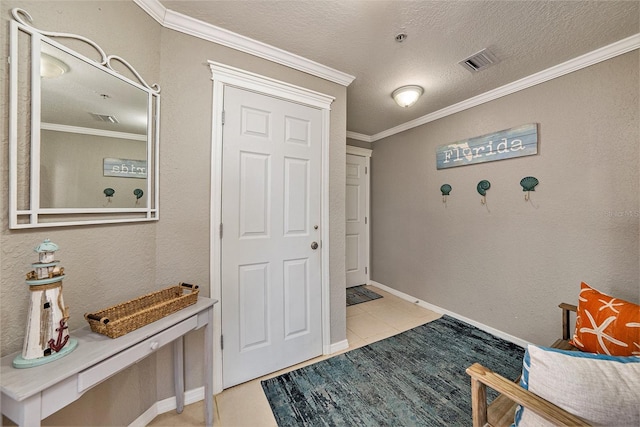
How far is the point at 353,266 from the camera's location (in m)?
3.84

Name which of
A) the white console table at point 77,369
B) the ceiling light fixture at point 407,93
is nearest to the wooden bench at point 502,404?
the white console table at point 77,369

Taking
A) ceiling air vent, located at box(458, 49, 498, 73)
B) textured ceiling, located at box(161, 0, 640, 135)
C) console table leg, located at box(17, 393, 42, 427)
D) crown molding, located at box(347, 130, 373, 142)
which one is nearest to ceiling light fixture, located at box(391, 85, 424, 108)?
textured ceiling, located at box(161, 0, 640, 135)

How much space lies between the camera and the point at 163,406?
4.66ft

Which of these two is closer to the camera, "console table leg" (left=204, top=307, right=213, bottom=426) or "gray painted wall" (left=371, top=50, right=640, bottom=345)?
"console table leg" (left=204, top=307, right=213, bottom=426)

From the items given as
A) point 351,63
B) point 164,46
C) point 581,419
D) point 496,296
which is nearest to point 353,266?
point 496,296

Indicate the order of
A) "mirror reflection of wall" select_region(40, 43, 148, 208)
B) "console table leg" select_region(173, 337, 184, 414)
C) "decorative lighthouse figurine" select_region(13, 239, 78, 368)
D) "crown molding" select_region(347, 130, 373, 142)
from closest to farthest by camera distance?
"decorative lighthouse figurine" select_region(13, 239, 78, 368), "mirror reflection of wall" select_region(40, 43, 148, 208), "console table leg" select_region(173, 337, 184, 414), "crown molding" select_region(347, 130, 373, 142)

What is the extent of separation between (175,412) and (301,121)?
7.27 ft

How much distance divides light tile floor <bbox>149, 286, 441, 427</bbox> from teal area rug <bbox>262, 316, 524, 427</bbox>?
0.08 metres

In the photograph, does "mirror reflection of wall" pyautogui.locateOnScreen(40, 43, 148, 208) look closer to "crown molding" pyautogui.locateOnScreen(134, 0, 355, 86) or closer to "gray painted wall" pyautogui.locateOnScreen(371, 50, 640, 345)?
"crown molding" pyautogui.locateOnScreen(134, 0, 355, 86)

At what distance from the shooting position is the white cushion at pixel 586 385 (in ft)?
2.17

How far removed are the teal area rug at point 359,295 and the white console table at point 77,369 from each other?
245 centimetres

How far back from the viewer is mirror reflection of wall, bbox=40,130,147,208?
934mm

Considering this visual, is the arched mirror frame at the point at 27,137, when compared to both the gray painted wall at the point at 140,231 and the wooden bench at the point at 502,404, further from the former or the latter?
the wooden bench at the point at 502,404

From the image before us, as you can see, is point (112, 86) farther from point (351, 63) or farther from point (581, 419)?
point (581, 419)
